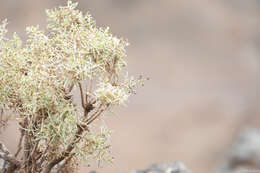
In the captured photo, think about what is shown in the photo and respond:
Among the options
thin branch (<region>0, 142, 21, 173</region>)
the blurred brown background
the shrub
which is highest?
the blurred brown background

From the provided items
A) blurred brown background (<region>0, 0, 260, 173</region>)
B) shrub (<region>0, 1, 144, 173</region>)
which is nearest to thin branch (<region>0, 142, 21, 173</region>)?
shrub (<region>0, 1, 144, 173</region>)

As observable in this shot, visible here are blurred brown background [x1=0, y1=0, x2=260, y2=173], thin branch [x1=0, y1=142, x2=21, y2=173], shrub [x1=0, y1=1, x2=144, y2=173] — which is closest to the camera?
shrub [x1=0, y1=1, x2=144, y2=173]

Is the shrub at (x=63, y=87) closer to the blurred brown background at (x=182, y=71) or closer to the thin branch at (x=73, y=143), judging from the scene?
the thin branch at (x=73, y=143)

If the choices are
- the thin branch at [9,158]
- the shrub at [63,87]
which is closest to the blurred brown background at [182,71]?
the thin branch at [9,158]

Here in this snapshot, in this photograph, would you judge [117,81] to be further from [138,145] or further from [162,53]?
[162,53]

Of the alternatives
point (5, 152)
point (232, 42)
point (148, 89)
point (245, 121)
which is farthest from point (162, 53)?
point (5, 152)

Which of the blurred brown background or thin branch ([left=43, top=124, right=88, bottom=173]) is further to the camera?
the blurred brown background

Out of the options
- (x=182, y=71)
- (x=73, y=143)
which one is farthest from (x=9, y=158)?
(x=182, y=71)

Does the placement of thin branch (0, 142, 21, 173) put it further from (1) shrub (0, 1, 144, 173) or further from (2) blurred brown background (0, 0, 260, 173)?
(2) blurred brown background (0, 0, 260, 173)

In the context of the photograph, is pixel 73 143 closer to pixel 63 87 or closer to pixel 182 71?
pixel 63 87
